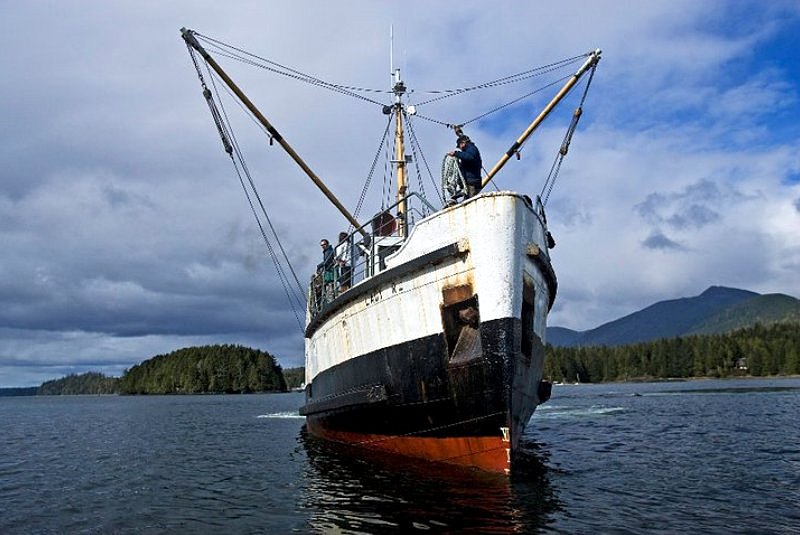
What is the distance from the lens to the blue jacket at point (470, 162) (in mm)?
14188

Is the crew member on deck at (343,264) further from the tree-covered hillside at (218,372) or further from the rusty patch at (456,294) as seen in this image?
the tree-covered hillside at (218,372)

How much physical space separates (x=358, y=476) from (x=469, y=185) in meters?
6.96

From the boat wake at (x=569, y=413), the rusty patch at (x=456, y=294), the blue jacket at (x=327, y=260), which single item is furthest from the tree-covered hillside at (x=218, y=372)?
the rusty patch at (x=456, y=294)

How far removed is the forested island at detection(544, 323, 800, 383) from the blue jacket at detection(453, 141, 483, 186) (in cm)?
12135

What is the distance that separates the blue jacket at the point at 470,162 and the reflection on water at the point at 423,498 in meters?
6.36

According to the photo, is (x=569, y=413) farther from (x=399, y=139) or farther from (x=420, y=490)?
(x=420, y=490)

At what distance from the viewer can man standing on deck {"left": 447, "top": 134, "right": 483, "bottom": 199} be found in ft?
46.5

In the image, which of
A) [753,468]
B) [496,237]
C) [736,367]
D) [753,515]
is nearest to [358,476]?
[496,237]

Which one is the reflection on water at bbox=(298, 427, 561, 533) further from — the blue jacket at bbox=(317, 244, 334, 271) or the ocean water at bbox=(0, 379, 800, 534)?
the blue jacket at bbox=(317, 244, 334, 271)

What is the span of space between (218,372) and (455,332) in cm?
14774

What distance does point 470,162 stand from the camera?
14.2 metres

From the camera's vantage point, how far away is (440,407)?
12.8 m

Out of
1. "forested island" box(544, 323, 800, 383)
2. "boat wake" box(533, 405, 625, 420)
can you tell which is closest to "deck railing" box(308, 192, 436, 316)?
"boat wake" box(533, 405, 625, 420)

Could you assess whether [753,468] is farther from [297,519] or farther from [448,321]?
[297,519]
